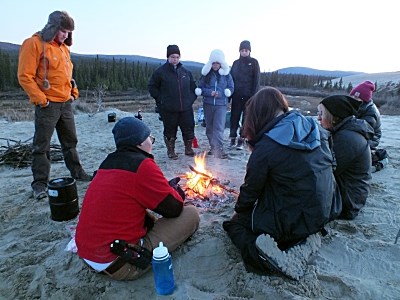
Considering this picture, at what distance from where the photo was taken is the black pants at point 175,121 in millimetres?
5945

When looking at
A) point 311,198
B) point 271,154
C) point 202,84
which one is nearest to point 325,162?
point 311,198

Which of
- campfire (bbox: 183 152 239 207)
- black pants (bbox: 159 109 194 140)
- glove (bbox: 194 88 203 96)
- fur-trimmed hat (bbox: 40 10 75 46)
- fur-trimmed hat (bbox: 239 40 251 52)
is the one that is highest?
fur-trimmed hat (bbox: 239 40 251 52)

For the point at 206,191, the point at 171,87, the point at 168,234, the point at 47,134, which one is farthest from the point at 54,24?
the point at 168,234

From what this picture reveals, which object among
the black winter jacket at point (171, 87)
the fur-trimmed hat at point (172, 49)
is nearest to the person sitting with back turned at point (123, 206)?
the black winter jacket at point (171, 87)

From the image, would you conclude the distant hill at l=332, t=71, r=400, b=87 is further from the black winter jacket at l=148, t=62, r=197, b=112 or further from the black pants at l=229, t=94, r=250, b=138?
the black winter jacket at l=148, t=62, r=197, b=112

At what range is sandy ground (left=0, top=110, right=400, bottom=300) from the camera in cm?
239

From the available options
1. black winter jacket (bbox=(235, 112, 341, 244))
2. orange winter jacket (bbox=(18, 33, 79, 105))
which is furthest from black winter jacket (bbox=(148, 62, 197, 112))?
black winter jacket (bbox=(235, 112, 341, 244))

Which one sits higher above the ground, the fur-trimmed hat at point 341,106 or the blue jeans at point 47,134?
the fur-trimmed hat at point 341,106

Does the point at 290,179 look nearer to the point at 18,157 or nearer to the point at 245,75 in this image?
the point at 245,75

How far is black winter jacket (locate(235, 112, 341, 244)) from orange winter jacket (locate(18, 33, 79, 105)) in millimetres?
2876

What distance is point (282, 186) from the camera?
2.48m

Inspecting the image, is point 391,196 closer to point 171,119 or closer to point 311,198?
point 311,198

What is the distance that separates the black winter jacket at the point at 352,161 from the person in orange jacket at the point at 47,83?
11.4 feet

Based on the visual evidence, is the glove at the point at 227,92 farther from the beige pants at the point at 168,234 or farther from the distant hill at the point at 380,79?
the distant hill at the point at 380,79
